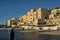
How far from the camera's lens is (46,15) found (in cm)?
13312

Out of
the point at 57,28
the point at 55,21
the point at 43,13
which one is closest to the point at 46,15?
the point at 43,13

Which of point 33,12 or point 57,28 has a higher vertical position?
point 33,12

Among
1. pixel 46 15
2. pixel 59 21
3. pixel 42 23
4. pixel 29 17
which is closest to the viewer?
pixel 59 21

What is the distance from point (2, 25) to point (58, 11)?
74523 mm

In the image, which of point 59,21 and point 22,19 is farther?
point 22,19

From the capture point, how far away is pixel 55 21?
95688 millimetres

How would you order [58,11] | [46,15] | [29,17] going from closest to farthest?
[58,11], [46,15], [29,17]

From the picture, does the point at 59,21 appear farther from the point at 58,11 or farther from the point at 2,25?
the point at 2,25

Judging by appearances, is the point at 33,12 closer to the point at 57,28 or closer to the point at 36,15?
the point at 36,15

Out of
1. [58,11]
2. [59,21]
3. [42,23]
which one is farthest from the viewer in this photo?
[58,11]

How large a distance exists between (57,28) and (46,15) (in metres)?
56.9

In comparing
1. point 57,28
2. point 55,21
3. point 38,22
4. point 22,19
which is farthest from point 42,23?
point 22,19

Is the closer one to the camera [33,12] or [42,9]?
[42,9]

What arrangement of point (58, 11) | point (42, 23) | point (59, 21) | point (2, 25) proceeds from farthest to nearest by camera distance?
point (2, 25)
point (58, 11)
point (42, 23)
point (59, 21)
